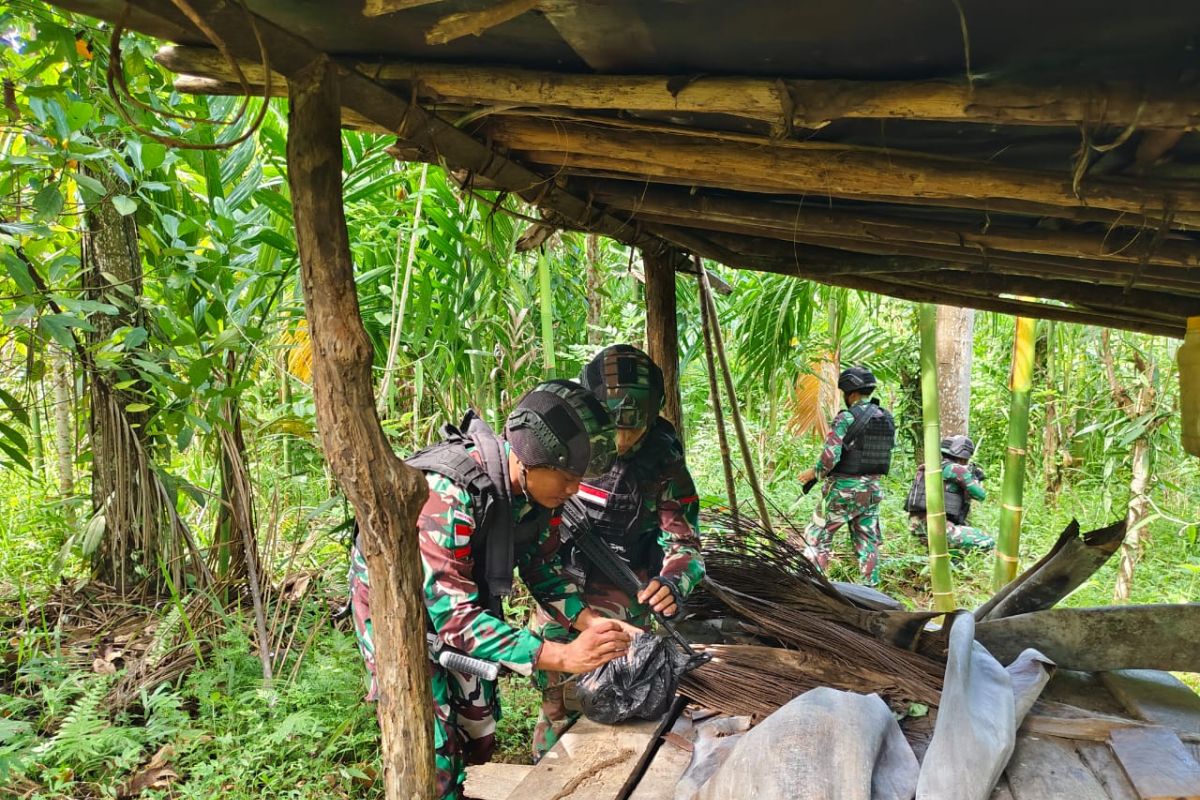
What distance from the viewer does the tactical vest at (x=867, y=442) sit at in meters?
6.78

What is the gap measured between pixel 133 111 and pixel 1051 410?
374 inches

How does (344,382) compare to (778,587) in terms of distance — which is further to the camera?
(778,587)

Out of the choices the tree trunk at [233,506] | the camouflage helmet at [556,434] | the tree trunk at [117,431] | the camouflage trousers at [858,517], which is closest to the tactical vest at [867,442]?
the camouflage trousers at [858,517]

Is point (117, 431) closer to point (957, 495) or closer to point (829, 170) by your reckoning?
point (829, 170)

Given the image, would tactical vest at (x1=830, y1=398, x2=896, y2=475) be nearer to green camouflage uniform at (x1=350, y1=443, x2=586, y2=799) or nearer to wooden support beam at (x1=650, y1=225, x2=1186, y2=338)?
wooden support beam at (x1=650, y1=225, x2=1186, y2=338)

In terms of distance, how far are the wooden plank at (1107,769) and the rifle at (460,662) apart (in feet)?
5.51

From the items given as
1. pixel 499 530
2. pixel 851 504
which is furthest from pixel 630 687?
pixel 851 504

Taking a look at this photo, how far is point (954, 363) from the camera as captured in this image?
811cm

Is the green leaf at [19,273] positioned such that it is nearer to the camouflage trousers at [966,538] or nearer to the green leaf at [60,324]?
the green leaf at [60,324]

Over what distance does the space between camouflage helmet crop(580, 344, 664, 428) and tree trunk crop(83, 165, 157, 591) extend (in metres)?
2.15

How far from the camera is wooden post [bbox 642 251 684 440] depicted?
416 centimetres

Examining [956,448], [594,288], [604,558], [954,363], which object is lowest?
[604,558]

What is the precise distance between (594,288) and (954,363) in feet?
12.6

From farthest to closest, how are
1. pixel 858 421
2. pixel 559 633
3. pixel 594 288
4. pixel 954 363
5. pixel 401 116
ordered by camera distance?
1. pixel 954 363
2. pixel 594 288
3. pixel 858 421
4. pixel 559 633
5. pixel 401 116
